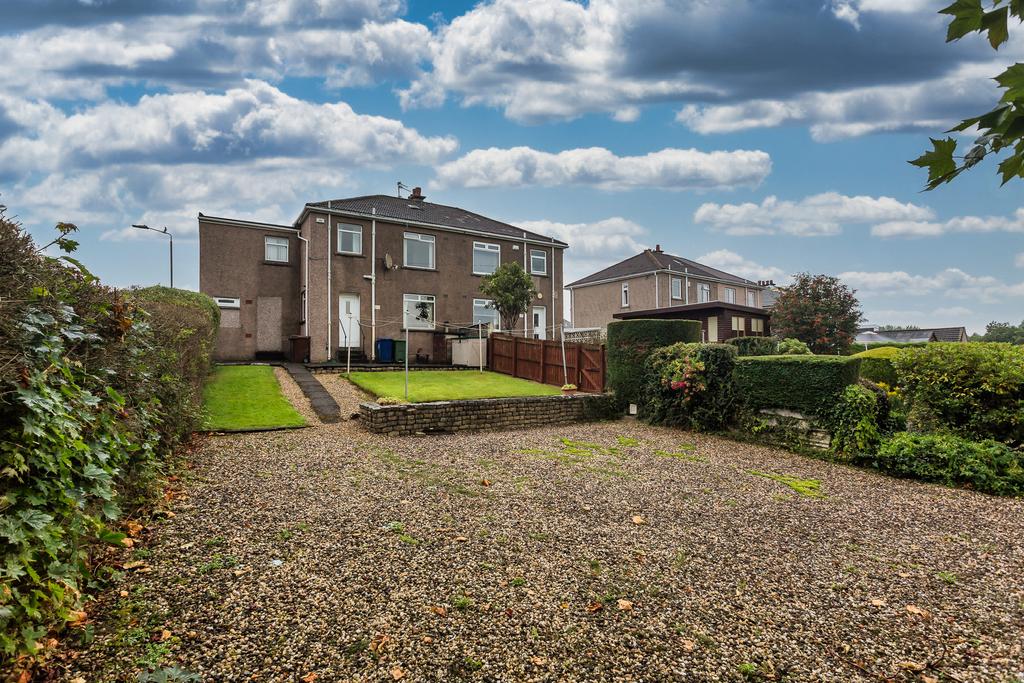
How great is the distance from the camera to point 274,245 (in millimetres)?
→ 21547

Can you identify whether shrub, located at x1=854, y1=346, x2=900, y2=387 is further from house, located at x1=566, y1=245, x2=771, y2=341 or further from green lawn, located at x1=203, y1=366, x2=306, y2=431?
green lawn, located at x1=203, y1=366, x2=306, y2=431

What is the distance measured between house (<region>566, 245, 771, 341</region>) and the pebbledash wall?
16.1 meters

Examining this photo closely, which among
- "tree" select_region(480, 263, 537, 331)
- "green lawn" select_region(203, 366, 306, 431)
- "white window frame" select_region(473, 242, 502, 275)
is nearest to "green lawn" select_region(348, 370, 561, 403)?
"green lawn" select_region(203, 366, 306, 431)

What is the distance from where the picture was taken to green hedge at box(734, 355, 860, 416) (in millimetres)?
9070

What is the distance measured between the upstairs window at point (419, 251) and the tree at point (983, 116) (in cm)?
2159

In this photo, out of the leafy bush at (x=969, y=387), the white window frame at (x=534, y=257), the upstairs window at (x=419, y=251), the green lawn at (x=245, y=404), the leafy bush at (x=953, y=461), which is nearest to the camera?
the leafy bush at (x=953, y=461)

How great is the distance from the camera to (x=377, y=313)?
2106cm

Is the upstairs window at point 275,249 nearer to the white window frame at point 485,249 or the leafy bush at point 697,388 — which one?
the white window frame at point 485,249

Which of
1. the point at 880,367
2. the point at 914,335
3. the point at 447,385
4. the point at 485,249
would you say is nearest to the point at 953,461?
the point at 880,367

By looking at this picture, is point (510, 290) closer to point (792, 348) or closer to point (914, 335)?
point (792, 348)

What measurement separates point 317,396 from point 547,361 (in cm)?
697

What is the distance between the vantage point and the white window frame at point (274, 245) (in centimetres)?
2131

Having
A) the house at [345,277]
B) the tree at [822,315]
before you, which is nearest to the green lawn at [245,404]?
the house at [345,277]

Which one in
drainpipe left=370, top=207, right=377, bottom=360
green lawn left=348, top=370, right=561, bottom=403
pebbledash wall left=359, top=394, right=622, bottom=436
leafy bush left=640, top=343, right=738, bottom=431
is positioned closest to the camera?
pebbledash wall left=359, top=394, right=622, bottom=436
